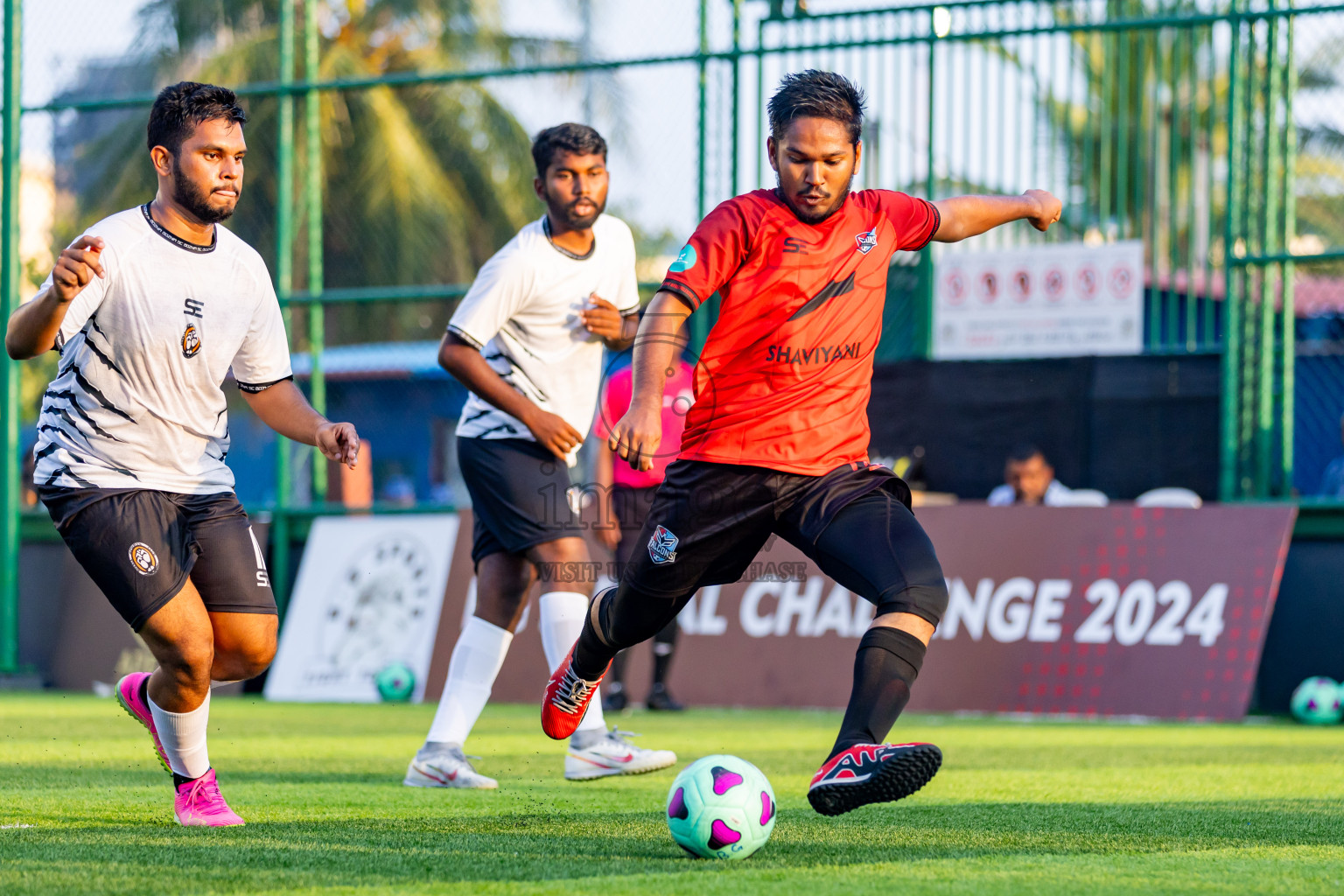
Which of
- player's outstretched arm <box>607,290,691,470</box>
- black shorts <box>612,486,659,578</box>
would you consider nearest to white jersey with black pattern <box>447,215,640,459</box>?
player's outstretched arm <box>607,290,691,470</box>

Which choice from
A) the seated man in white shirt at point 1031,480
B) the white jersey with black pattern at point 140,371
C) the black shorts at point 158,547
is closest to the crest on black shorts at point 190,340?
the white jersey with black pattern at point 140,371

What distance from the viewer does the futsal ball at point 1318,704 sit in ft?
27.9

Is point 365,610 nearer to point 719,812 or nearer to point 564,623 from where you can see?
point 564,623

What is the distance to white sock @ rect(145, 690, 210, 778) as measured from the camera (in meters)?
4.59

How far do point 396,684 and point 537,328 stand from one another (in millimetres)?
4711

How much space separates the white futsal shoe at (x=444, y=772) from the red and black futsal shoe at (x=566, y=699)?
0.68m

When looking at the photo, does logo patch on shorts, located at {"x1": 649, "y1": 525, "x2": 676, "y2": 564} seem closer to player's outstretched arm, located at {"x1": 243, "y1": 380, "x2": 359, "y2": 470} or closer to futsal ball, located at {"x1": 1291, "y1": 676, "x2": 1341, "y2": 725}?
player's outstretched arm, located at {"x1": 243, "y1": 380, "x2": 359, "y2": 470}

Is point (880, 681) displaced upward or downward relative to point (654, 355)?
downward

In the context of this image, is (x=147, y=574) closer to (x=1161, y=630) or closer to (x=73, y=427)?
(x=73, y=427)

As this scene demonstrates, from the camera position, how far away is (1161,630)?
8758 millimetres

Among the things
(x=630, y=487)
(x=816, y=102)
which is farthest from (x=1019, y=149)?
(x=816, y=102)

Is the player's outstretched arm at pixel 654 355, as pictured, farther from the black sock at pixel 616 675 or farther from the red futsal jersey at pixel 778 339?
the black sock at pixel 616 675

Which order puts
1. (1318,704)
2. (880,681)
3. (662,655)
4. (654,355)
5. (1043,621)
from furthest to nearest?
(662,655) < (1043,621) < (1318,704) < (654,355) < (880,681)

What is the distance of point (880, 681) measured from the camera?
4.03 metres
